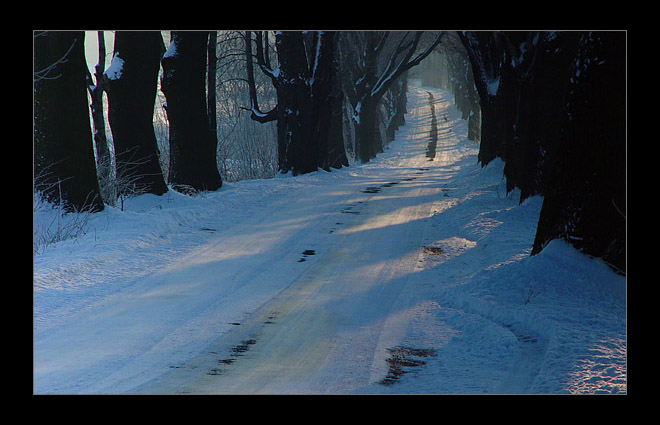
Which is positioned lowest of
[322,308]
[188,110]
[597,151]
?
[322,308]

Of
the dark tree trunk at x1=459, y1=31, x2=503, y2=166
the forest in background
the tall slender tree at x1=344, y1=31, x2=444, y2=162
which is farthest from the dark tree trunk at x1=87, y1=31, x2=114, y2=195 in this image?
the tall slender tree at x1=344, y1=31, x2=444, y2=162

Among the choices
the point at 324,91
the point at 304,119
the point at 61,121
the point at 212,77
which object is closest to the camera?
the point at 61,121

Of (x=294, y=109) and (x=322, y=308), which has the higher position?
(x=294, y=109)

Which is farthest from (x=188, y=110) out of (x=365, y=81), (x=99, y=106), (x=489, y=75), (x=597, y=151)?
(x=365, y=81)

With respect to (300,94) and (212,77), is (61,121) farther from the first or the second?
(300,94)

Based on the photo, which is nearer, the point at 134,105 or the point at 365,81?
the point at 134,105

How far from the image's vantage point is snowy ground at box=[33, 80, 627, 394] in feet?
13.8

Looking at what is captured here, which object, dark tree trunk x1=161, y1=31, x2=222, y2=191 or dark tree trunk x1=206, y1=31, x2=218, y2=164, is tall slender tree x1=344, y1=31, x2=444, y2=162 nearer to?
dark tree trunk x1=206, y1=31, x2=218, y2=164

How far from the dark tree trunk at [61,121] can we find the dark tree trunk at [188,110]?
3.81 meters

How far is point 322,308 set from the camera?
5766mm

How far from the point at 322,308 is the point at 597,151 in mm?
3168

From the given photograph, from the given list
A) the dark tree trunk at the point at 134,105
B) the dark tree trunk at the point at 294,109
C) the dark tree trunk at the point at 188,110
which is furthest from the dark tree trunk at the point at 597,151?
the dark tree trunk at the point at 294,109

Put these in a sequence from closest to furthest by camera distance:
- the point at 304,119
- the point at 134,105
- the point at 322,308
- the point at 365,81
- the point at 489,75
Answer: the point at 322,308 < the point at 134,105 < the point at 489,75 < the point at 304,119 < the point at 365,81
